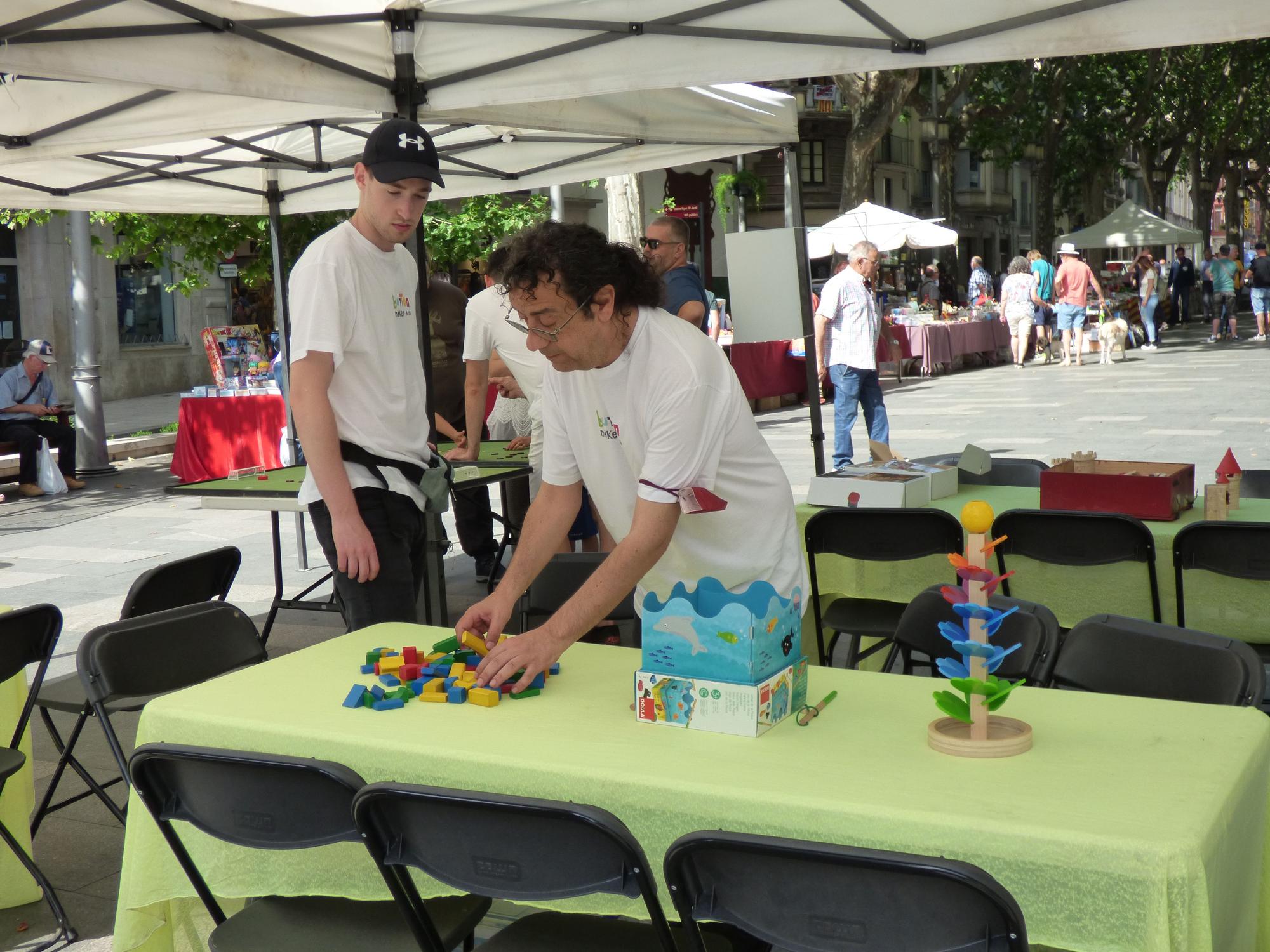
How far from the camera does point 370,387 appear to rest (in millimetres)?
3404

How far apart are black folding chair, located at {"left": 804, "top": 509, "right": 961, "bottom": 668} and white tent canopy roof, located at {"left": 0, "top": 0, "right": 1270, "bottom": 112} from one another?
4.68 feet

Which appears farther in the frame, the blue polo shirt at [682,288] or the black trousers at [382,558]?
the blue polo shirt at [682,288]

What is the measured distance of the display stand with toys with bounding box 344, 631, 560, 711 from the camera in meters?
2.49

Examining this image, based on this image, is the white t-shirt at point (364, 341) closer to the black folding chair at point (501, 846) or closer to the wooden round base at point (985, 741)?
the black folding chair at point (501, 846)

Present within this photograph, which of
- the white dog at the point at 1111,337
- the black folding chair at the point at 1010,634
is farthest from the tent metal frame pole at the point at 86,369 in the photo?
the white dog at the point at 1111,337

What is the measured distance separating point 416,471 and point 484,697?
1163 millimetres

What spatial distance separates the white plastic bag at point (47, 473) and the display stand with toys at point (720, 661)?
33.1 feet

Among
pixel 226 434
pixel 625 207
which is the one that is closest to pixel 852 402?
pixel 625 207

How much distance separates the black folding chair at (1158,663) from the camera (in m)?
2.57

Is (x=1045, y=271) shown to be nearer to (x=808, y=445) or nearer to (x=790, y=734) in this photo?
(x=808, y=445)

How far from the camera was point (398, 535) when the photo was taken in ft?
11.4

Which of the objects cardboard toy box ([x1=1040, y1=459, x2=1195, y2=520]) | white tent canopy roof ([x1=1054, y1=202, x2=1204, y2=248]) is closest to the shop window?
white tent canopy roof ([x1=1054, y1=202, x2=1204, y2=248])

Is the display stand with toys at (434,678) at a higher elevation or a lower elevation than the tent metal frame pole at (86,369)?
lower

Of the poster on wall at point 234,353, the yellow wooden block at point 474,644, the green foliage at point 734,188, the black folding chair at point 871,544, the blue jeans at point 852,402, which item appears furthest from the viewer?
the green foliage at point 734,188
